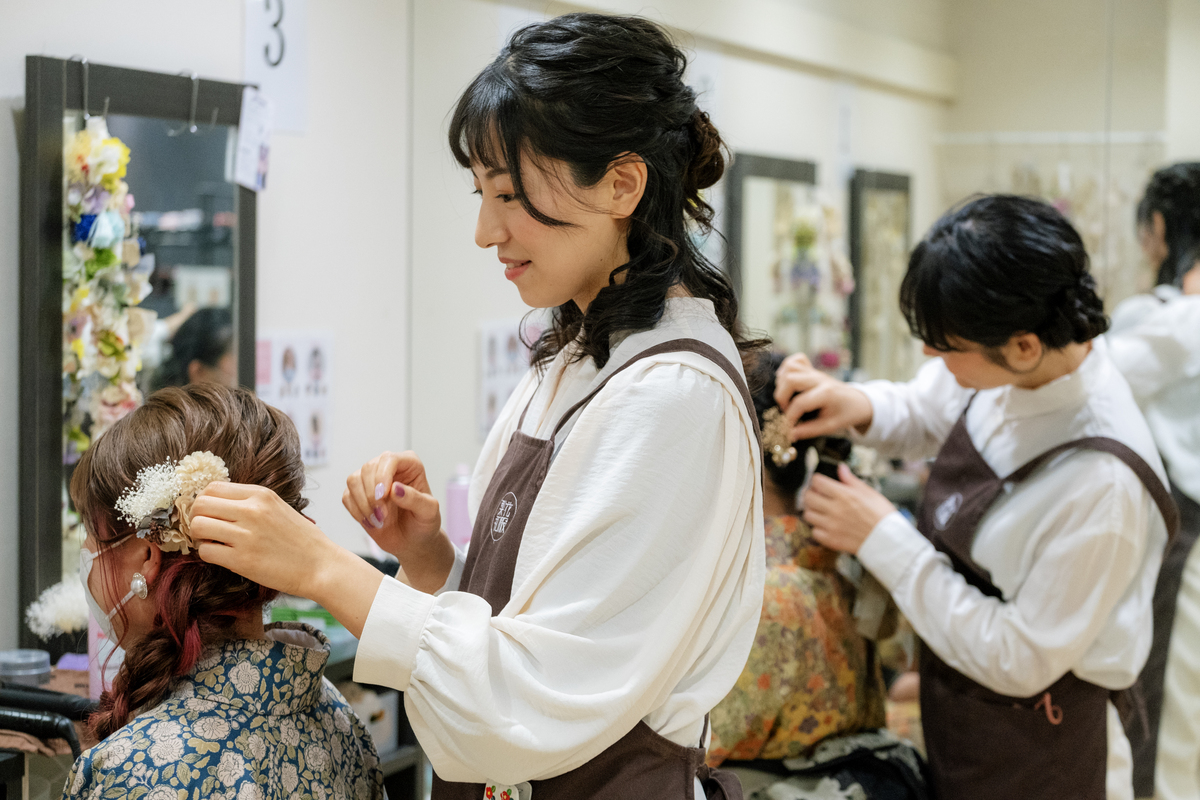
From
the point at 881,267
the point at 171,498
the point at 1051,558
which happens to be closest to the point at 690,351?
the point at 171,498

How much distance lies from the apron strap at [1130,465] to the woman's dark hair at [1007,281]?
0.17 meters

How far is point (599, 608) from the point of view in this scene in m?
1.02

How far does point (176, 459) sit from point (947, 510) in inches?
54.7

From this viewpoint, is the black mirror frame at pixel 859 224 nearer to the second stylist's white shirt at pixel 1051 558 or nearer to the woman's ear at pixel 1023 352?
the second stylist's white shirt at pixel 1051 558

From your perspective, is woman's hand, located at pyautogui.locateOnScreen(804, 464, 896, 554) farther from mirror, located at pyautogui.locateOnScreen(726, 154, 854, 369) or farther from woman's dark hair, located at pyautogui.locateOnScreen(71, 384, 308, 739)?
mirror, located at pyautogui.locateOnScreen(726, 154, 854, 369)

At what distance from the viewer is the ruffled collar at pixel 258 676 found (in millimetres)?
1165

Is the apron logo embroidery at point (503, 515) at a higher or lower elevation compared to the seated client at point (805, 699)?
higher

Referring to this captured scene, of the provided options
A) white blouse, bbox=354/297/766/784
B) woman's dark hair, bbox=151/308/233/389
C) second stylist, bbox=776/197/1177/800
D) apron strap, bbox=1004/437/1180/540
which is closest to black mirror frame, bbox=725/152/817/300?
second stylist, bbox=776/197/1177/800

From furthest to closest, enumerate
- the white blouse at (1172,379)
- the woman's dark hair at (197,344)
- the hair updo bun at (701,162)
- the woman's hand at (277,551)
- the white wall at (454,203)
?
the white blouse at (1172,379), the white wall at (454,203), the woman's dark hair at (197,344), the hair updo bun at (701,162), the woman's hand at (277,551)

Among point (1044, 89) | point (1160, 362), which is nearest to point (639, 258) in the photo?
point (1160, 362)

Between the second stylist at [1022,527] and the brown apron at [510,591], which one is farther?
the second stylist at [1022,527]

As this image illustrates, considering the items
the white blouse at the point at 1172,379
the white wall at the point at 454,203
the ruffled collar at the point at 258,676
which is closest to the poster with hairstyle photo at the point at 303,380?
the white wall at the point at 454,203

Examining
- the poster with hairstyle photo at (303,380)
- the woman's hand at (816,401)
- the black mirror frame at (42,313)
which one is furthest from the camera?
the poster with hairstyle photo at (303,380)

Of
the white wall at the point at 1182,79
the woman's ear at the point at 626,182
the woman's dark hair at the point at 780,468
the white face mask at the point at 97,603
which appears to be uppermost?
the white wall at the point at 1182,79
